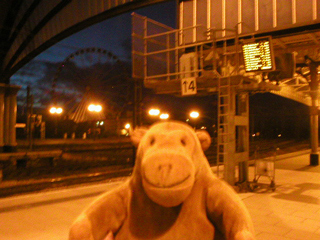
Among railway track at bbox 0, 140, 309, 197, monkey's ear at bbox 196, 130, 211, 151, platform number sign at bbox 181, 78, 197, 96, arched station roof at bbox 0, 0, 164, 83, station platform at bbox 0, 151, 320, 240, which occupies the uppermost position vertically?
arched station roof at bbox 0, 0, 164, 83

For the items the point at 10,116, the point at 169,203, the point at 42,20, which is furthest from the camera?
the point at 10,116

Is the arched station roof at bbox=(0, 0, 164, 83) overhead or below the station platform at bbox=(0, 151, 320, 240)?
overhead

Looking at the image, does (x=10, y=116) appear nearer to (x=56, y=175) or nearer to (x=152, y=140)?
(x=56, y=175)

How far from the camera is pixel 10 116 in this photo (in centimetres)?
1730

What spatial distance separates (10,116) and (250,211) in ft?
46.1

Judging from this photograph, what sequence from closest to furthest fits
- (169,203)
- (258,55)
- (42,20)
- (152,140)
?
(169,203)
(152,140)
(258,55)
(42,20)

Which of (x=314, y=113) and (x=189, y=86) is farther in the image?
(x=314, y=113)

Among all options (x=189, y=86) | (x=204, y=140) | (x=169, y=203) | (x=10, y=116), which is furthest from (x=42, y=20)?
(x=169, y=203)

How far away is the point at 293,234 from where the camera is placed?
18.0 feet

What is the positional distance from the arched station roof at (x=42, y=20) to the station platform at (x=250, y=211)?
7.96 metres

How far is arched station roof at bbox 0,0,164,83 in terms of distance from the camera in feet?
47.8

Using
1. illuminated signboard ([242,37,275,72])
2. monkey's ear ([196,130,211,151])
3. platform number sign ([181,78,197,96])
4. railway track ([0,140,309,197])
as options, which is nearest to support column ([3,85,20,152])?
railway track ([0,140,309,197])

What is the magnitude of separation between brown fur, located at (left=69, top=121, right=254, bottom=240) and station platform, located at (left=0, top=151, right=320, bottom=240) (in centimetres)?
267

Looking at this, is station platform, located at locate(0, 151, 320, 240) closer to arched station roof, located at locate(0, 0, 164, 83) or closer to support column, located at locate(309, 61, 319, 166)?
support column, located at locate(309, 61, 319, 166)
